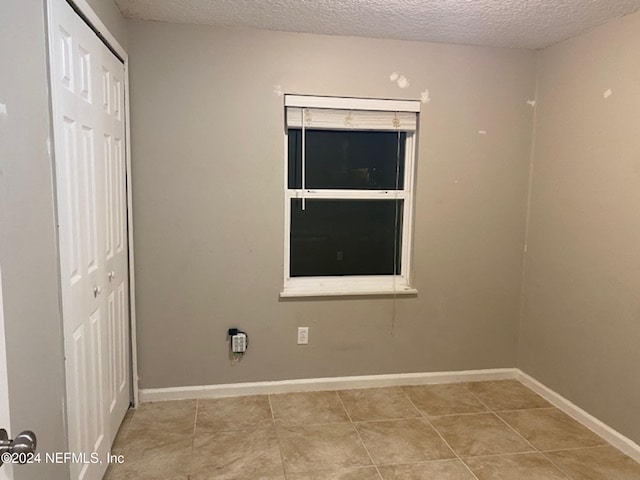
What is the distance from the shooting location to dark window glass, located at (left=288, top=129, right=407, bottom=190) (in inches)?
115

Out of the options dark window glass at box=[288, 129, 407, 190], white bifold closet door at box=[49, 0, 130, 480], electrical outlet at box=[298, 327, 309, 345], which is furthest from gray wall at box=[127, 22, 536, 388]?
white bifold closet door at box=[49, 0, 130, 480]

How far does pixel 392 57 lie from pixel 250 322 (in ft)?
6.36

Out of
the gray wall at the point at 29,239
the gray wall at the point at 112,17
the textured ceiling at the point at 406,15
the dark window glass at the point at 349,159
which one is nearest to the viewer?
the gray wall at the point at 29,239

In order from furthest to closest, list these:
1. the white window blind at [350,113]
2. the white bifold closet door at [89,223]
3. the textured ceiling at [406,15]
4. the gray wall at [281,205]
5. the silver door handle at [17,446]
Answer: the white window blind at [350,113] < the gray wall at [281,205] < the textured ceiling at [406,15] < the white bifold closet door at [89,223] < the silver door handle at [17,446]

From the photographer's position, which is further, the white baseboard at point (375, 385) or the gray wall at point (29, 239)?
the white baseboard at point (375, 385)

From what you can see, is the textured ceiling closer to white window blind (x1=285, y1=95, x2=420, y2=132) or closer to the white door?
white window blind (x1=285, y1=95, x2=420, y2=132)

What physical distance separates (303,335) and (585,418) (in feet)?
5.83

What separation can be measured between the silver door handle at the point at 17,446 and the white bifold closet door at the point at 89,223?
2.43 feet

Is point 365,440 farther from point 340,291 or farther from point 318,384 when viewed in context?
point 340,291

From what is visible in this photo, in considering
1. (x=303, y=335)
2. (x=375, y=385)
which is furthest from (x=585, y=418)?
(x=303, y=335)

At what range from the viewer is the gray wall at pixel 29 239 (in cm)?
115

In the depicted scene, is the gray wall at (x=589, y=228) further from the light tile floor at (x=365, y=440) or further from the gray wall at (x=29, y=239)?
the gray wall at (x=29, y=239)

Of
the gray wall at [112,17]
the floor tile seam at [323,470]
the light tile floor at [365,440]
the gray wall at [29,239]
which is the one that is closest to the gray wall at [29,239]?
the gray wall at [29,239]

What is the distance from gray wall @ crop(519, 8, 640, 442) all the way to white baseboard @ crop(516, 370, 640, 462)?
4 cm
